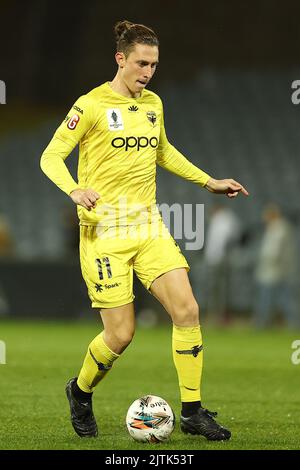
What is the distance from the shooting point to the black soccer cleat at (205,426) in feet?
19.2

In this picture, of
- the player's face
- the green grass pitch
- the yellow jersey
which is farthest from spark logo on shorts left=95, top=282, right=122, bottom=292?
the player's face

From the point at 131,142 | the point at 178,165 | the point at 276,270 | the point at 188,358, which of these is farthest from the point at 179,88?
the point at 188,358

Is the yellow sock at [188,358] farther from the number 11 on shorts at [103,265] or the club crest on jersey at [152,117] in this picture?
the club crest on jersey at [152,117]

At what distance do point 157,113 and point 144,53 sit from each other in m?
0.44

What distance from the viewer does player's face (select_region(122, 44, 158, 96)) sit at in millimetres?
5977

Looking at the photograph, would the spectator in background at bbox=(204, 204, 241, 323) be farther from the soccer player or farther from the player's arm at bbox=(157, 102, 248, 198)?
the soccer player

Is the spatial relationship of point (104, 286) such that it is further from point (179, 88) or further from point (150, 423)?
point (179, 88)

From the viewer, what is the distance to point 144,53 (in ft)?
19.6

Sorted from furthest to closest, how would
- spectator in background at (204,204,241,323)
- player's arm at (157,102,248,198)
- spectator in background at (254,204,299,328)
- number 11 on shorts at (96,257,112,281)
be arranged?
1. spectator in background at (204,204,241,323)
2. spectator in background at (254,204,299,328)
3. player's arm at (157,102,248,198)
4. number 11 on shorts at (96,257,112,281)

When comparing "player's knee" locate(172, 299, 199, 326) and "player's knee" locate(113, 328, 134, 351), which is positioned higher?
"player's knee" locate(172, 299, 199, 326)

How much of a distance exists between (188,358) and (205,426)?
1.37 ft

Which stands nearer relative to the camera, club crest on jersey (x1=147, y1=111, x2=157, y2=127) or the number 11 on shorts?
the number 11 on shorts

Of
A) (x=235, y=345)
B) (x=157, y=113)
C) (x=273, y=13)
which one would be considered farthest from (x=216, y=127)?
(x=157, y=113)

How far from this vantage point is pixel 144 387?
28.7ft
